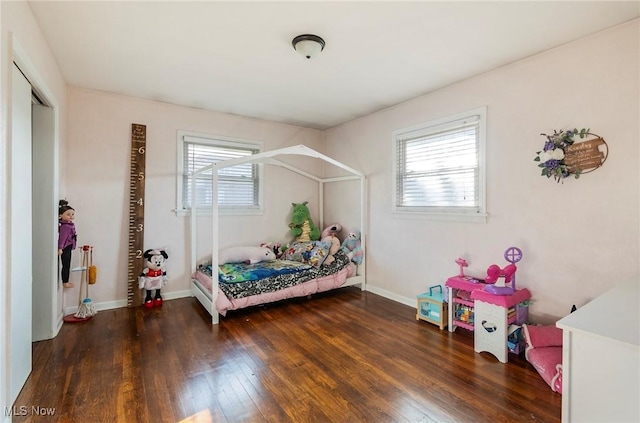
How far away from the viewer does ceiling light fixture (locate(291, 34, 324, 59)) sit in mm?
2240

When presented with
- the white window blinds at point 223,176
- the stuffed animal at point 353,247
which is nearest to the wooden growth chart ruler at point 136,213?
the white window blinds at point 223,176

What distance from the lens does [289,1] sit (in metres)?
1.88

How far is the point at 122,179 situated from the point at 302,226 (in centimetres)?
240

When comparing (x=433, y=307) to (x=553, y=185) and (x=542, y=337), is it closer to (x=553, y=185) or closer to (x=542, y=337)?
(x=542, y=337)

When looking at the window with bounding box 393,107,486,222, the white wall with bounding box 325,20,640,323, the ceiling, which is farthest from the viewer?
the window with bounding box 393,107,486,222

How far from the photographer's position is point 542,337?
88.1 inches

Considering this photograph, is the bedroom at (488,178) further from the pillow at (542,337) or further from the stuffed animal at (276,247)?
the pillow at (542,337)

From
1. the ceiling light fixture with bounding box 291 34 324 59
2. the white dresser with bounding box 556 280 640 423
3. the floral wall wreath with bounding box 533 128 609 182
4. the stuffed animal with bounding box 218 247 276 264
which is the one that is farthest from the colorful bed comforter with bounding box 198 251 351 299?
the white dresser with bounding box 556 280 640 423

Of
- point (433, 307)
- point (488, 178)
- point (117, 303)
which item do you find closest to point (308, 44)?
point (488, 178)

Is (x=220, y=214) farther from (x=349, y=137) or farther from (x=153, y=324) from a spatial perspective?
(x=349, y=137)

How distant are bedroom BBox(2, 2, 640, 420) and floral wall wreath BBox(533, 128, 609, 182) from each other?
0.06m

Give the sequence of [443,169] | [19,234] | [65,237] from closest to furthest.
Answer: [19,234]
[65,237]
[443,169]

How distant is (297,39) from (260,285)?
2420 millimetres

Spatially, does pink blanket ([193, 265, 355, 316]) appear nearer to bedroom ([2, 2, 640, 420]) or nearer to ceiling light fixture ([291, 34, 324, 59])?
bedroom ([2, 2, 640, 420])
